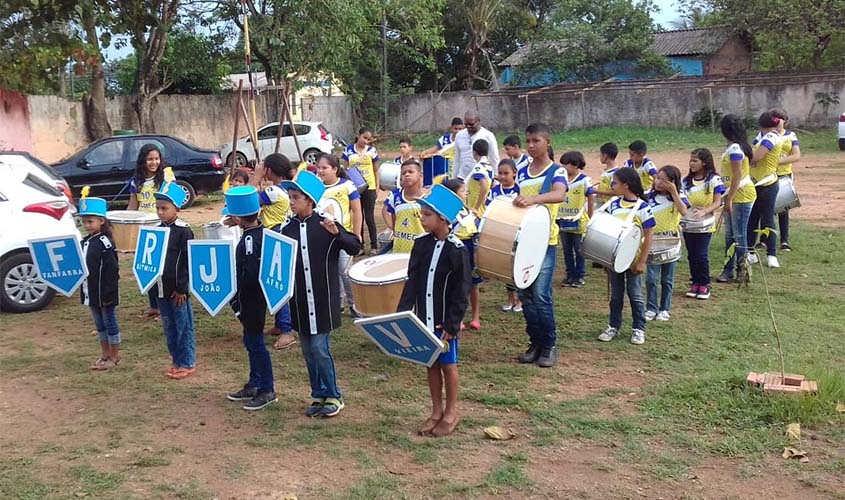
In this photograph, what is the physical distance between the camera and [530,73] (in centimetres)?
3356

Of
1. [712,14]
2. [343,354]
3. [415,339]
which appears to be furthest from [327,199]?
[712,14]

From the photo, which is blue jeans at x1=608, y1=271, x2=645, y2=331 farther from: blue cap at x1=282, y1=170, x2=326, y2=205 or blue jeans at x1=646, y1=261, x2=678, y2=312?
blue cap at x1=282, y1=170, x2=326, y2=205

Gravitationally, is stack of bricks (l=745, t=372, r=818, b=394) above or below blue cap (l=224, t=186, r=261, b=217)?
below

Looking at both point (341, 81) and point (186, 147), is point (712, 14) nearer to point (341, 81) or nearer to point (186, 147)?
point (341, 81)

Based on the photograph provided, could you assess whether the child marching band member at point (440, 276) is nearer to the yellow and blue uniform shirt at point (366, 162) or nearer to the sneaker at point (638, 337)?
the sneaker at point (638, 337)

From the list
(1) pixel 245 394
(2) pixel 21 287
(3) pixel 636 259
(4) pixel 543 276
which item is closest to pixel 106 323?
(1) pixel 245 394

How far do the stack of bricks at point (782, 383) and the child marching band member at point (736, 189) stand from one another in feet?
8.55

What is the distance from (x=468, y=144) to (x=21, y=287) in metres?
5.28

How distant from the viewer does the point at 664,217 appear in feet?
23.3

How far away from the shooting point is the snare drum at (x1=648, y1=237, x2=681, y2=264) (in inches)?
274

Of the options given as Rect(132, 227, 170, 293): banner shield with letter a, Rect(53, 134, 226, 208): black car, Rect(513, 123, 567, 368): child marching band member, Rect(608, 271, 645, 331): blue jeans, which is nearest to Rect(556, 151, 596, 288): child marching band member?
Rect(608, 271, 645, 331): blue jeans

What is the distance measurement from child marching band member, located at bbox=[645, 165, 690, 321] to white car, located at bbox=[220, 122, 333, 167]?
1532 cm

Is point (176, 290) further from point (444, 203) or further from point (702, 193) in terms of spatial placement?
point (702, 193)

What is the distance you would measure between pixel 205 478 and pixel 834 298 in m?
6.31
